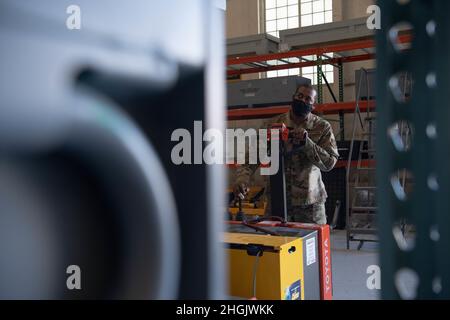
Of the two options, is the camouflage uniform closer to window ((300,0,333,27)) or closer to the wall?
the wall

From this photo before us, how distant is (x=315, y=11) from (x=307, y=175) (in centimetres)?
605

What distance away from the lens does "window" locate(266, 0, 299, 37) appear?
8.85 m

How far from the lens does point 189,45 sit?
53 centimetres

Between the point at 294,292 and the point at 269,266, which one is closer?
the point at 269,266

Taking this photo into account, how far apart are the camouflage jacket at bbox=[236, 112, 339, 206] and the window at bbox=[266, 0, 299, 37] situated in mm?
5781

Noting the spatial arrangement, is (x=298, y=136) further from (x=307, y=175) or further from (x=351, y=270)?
(x=351, y=270)

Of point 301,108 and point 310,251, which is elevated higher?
point 301,108

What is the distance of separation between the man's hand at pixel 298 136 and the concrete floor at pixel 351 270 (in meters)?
1.07

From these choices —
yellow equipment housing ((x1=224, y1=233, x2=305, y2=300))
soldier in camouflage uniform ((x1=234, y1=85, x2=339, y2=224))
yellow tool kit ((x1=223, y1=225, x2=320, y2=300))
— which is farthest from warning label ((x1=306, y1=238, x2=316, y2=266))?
soldier in camouflage uniform ((x1=234, y1=85, x2=339, y2=224))

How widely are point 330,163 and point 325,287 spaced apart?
130 cm

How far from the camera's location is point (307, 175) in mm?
3377

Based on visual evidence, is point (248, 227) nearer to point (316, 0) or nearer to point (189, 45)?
point (189, 45)

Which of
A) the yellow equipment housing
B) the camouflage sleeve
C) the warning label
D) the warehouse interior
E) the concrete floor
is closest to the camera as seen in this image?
the warehouse interior

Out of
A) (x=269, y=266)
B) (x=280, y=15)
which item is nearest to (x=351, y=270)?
(x=269, y=266)
